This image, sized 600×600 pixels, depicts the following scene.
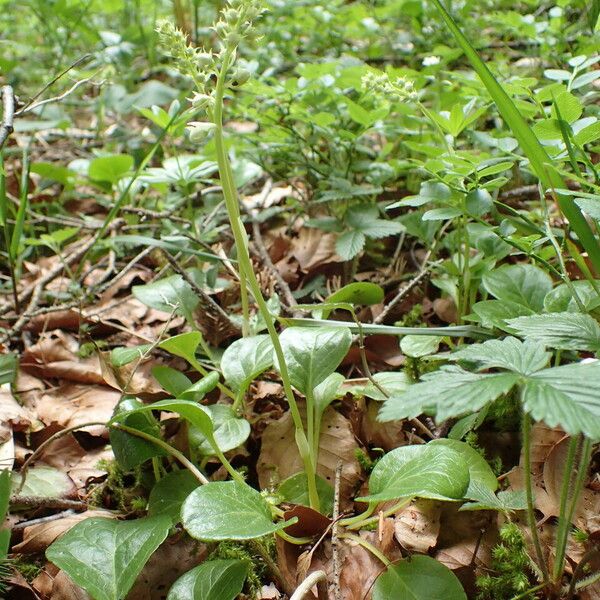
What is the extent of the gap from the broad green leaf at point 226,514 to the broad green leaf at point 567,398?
1.36ft

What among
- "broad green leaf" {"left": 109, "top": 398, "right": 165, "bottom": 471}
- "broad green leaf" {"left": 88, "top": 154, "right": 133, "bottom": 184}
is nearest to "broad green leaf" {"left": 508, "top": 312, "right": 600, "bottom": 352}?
"broad green leaf" {"left": 109, "top": 398, "right": 165, "bottom": 471}

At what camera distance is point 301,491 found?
3.64 ft

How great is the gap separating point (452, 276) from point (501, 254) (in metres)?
0.18

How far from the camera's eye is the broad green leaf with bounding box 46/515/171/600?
92 centimetres

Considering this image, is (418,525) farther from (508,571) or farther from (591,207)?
(591,207)

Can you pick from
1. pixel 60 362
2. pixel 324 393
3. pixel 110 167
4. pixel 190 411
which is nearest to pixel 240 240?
pixel 190 411

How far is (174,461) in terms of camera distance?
128 centimetres

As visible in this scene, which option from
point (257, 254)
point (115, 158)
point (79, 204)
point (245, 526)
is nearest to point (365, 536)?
point (245, 526)

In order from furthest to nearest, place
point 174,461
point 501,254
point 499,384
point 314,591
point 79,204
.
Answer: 1. point 79,204
2. point 501,254
3. point 174,461
4. point 314,591
5. point 499,384

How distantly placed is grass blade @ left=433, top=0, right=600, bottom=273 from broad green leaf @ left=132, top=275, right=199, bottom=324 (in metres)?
0.84

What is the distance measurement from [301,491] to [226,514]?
257mm

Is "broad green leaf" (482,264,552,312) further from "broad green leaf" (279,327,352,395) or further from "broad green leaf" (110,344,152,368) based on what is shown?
"broad green leaf" (110,344,152,368)

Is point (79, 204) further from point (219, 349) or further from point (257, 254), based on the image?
point (219, 349)

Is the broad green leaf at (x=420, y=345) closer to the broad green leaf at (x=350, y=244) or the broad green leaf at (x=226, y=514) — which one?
the broad green leaf at (x=350, y=244)
